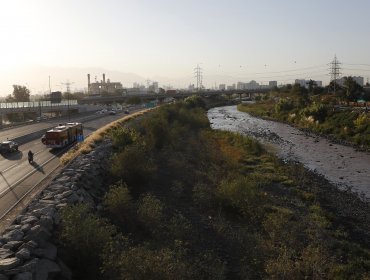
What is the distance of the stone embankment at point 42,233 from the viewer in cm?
1569

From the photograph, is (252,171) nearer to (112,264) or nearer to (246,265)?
(246,265)

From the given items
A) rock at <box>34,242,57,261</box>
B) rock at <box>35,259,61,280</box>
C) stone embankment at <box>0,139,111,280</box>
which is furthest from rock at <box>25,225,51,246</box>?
rock at <box>35,259,61,280</box>

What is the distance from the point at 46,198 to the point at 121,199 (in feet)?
15.5

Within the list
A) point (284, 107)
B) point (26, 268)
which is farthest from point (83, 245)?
point (284, 107)

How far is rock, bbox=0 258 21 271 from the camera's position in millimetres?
15310

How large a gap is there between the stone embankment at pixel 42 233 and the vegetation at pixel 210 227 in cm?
101

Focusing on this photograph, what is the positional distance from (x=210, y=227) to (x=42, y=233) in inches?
516

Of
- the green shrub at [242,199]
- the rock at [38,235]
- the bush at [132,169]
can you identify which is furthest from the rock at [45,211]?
the green shrub at [242,199]

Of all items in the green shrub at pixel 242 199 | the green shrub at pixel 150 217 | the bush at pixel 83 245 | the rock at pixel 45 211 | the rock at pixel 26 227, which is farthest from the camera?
the green shrub at pixel 242 199

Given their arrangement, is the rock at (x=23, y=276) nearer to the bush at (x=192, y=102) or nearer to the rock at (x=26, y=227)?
the rock at (x=26, y=227)

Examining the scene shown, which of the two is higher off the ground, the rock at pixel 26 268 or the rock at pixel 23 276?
the rock at pixel 26 268

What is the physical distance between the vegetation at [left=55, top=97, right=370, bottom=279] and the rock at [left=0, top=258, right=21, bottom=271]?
297 centimetres

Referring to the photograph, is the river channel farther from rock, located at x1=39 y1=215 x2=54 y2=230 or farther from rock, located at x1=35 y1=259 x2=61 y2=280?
rock, located at x1=35 y1=259 x2=61 y2=280

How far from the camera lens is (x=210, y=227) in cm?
2852
